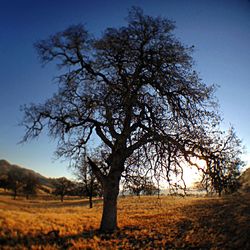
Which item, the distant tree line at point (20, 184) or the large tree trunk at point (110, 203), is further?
the distant tree line at point (20, 184)

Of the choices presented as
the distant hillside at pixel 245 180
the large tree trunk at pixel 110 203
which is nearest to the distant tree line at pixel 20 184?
the large tree trunk at pixel 110 203

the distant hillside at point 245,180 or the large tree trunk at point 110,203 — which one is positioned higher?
the distant hillside at point 245,180

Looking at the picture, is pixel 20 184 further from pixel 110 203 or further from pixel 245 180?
pixel 245 180

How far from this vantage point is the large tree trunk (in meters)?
13.0

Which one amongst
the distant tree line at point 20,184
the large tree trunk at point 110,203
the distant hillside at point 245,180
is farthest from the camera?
the distant tree line at point 20,184

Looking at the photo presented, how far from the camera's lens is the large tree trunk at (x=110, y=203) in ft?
42.7

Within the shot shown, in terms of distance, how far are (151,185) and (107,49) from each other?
7.18m

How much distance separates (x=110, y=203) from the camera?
13.1 metres

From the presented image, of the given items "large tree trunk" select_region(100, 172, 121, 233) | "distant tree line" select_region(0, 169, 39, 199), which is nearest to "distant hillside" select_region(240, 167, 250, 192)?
"large tree trunk" select_region(100, 172, 121, 233)

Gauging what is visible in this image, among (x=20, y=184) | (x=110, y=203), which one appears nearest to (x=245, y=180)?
(x=110, y=203)

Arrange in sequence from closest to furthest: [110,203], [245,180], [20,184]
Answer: [245,180]
[110,203]
[20,184]

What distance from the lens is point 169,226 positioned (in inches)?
556

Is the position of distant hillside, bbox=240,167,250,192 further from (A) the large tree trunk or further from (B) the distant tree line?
(B) the distant tree line

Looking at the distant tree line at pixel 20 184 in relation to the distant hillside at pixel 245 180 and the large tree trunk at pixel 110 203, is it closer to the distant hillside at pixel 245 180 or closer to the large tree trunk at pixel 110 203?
the large tree trunk at pixel 110 203
